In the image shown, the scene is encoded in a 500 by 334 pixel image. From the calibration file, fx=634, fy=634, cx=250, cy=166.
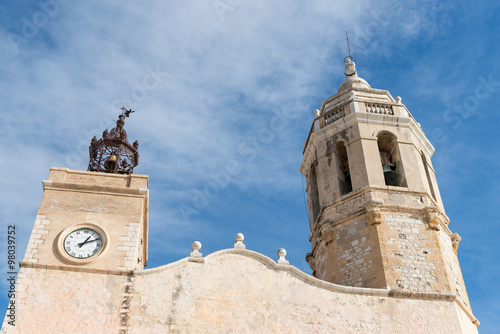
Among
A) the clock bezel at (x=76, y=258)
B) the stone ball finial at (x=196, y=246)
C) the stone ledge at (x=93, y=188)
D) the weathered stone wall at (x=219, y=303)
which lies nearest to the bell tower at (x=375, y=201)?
the weathered stone wall at (x=219, y=303)

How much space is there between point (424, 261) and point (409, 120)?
5328mm

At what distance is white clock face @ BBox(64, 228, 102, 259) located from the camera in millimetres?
15906

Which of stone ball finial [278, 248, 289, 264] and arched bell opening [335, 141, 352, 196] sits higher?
arched bell opening [335, 141, 352, 196]

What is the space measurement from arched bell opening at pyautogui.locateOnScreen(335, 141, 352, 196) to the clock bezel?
7.35 meters

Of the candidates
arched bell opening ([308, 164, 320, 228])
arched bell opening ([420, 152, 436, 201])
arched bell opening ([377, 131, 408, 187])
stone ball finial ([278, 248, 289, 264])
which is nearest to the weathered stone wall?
stone ball finial ([278, 248, 289, 264])

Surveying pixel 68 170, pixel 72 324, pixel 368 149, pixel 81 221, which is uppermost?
pixel 368 149

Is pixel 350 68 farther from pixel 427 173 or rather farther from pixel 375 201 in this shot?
pixel 375 201

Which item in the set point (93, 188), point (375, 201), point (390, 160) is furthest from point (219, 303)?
point (390, 160)

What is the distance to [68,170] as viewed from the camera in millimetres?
17375

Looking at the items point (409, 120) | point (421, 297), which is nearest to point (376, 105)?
point (409, 120)

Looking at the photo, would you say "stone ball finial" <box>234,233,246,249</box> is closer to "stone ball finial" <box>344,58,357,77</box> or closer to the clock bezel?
the clock bezel

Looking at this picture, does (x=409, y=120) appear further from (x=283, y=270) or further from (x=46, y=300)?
(x=46, y=300)

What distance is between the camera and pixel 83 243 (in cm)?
1614

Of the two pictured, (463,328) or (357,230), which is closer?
(463,328)
